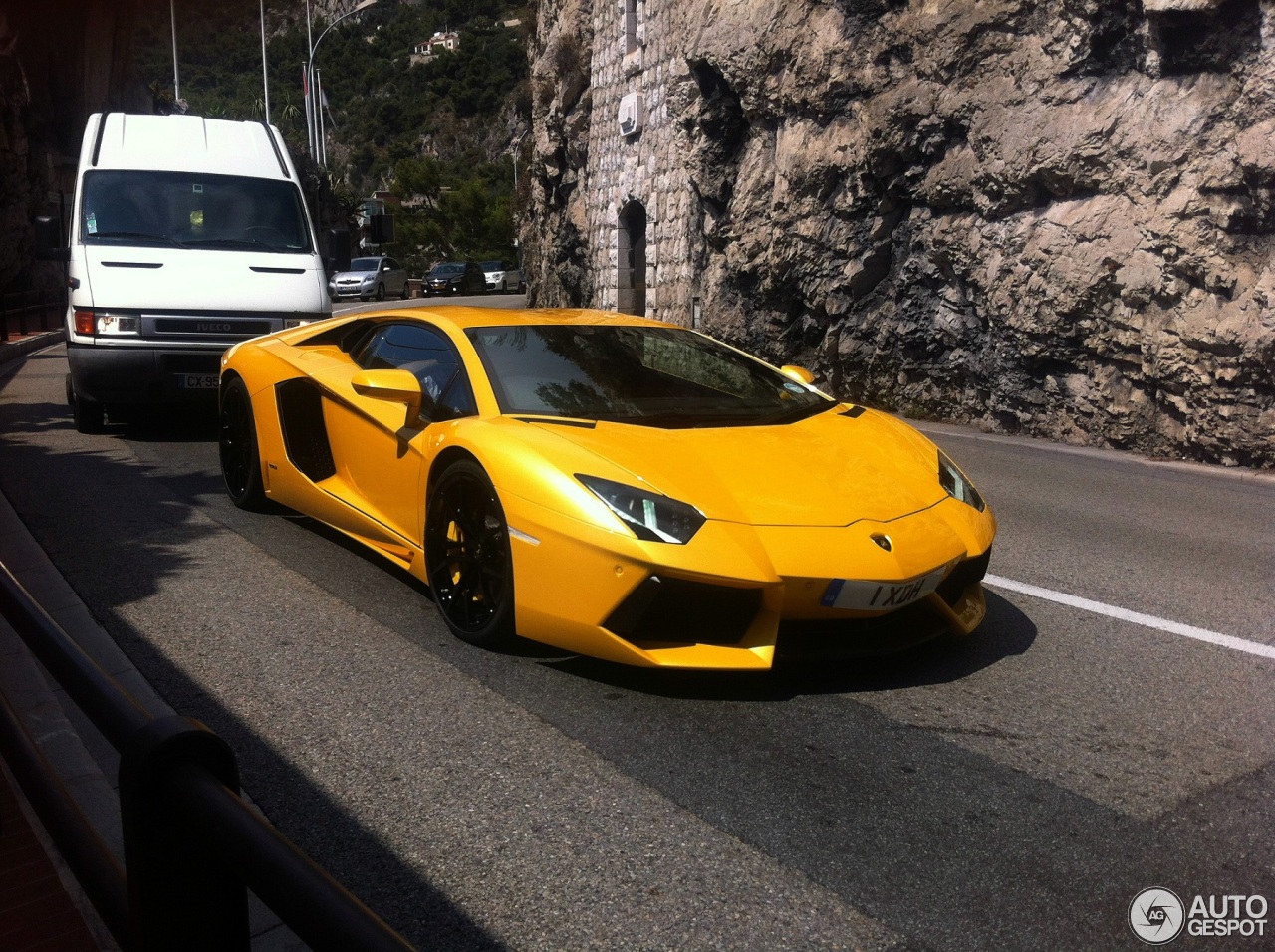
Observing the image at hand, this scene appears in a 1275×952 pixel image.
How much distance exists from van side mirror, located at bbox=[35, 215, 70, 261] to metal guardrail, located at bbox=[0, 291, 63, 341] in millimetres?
11084

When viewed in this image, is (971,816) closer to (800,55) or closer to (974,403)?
(974,403)

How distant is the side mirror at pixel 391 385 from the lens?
4.87 m

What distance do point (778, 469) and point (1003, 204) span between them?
30.5ft

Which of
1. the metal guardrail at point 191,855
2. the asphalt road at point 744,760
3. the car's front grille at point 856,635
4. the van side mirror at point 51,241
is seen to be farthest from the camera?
the van side mirror at point 51,241

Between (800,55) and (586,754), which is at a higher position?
(800,55)

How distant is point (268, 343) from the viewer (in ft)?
22.2

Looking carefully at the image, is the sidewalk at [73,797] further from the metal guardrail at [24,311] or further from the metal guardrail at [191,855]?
the metal guardrail at [24,311]

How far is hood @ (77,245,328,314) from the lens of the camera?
9.41 metres

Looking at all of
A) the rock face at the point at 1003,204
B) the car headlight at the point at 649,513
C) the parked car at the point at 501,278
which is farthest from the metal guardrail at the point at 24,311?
the parked car at the point at 501,278

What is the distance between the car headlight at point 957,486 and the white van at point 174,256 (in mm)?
6477

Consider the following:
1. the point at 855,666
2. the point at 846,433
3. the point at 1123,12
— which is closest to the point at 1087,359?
the point at 1123,12

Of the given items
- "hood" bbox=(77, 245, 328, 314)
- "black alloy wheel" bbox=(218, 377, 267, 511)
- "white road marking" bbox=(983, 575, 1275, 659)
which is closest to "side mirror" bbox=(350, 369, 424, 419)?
"black alloy wheel" bbox=(218, 377, 267, 511)

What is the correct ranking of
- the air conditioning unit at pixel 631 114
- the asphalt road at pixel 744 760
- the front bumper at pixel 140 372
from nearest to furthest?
the asphalt road at pixel 744 760, the front bumper at pixel 140 372, the air conditioning unit at pixel 631 114

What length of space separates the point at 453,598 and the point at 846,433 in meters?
1.69
